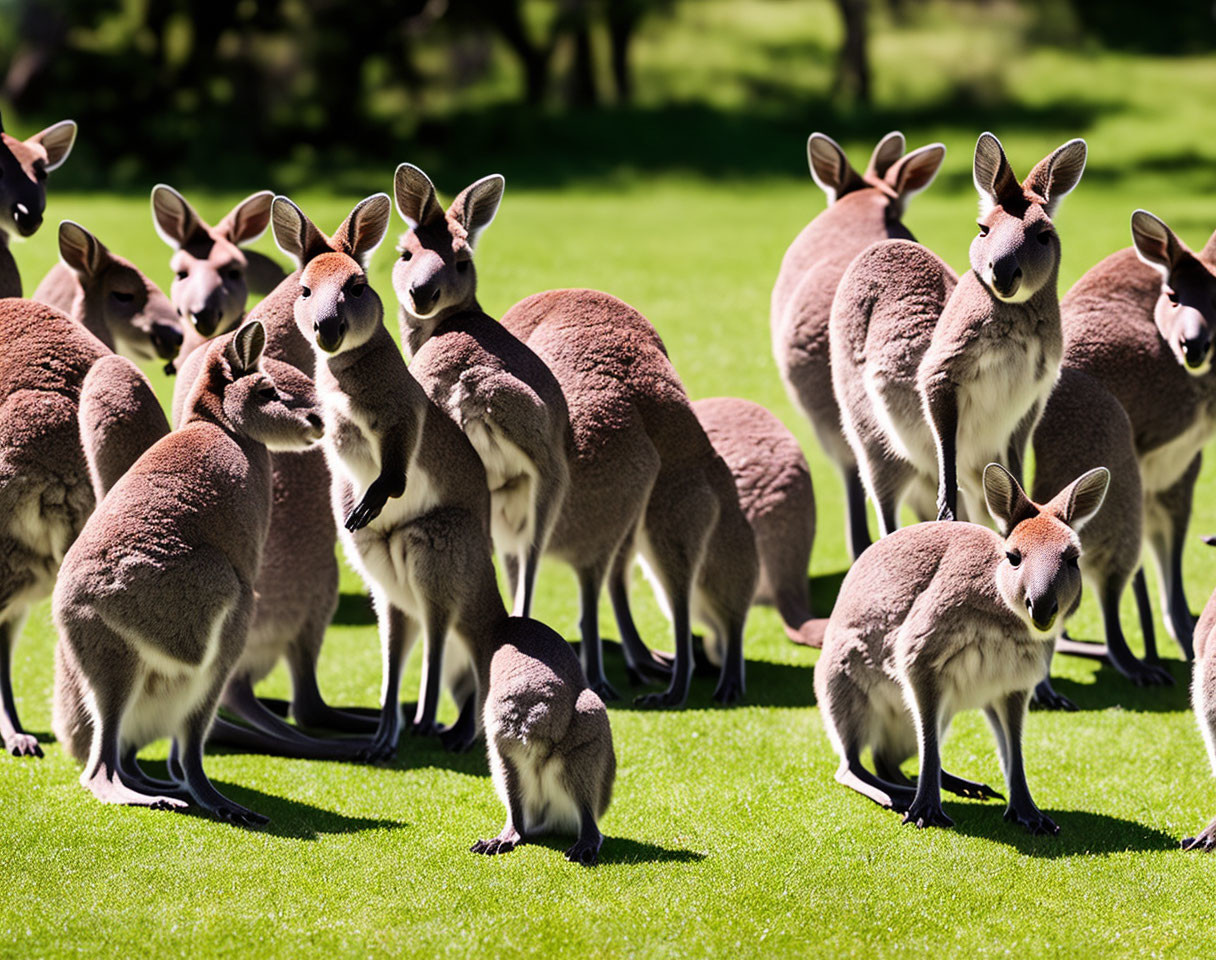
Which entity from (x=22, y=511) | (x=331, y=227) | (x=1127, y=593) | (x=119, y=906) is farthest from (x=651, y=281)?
(x=119, y=906)

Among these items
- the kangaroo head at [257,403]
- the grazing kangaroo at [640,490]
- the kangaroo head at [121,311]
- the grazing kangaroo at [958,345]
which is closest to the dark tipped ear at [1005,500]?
the grazing kangaroo at [958,345]

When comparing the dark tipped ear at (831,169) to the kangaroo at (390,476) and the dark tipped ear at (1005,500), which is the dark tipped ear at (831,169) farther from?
the dark tipped ear at (1005,500)

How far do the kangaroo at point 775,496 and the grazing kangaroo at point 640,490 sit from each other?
0.54 m

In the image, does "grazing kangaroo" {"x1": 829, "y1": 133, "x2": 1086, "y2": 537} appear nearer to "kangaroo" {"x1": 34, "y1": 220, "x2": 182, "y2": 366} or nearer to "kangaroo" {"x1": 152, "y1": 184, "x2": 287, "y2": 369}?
A: "kangaroo" {"x1": 152, "y1": 184, "x2": 287, "y2": 369}

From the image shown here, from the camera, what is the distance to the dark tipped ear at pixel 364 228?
6.87 m

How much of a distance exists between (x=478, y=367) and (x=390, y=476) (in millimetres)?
820

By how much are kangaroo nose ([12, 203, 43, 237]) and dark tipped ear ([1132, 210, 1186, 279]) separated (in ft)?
18.2

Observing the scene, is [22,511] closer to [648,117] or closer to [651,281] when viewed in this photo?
[651,281]

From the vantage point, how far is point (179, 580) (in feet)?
20.2

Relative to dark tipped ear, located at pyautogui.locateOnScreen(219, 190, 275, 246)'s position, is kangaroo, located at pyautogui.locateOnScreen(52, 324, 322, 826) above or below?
below

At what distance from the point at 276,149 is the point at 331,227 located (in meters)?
6.34

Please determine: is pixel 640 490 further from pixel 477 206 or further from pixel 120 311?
pixel 120 311

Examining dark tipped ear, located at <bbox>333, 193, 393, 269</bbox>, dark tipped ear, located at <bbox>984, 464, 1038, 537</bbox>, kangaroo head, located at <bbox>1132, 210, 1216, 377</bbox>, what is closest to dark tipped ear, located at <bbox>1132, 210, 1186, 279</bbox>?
kangaroo head, located at <bbox>1132, 210, 1216, 377</bbox>

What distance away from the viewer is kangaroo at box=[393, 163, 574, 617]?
7156 mm
